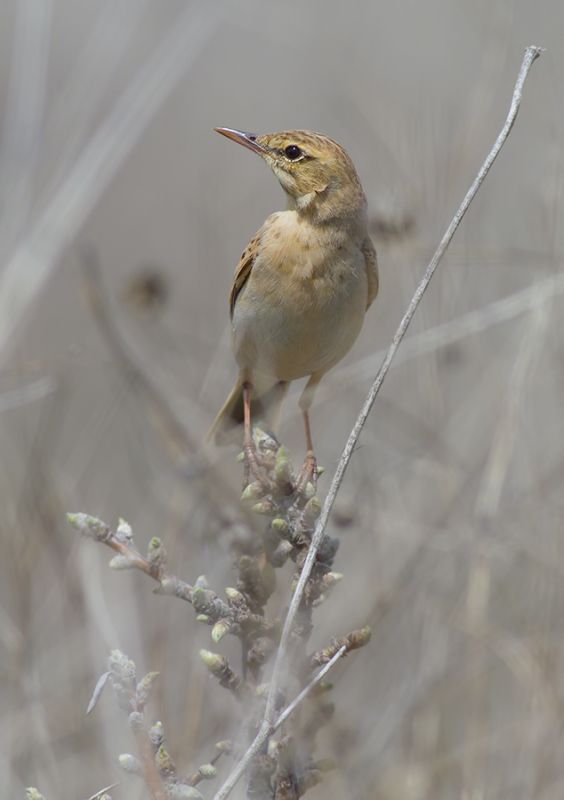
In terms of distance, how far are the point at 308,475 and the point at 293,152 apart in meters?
1.17

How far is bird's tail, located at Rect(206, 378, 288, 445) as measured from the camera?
13.8 feet

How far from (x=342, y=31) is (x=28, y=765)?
549 centimetres

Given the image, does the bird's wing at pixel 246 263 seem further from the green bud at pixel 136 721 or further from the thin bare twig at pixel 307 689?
the green bud at pixel 136 721

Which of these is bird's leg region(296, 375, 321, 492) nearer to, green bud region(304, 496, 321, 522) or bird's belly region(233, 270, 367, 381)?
bird's belly region(233, 270, 367, 381)

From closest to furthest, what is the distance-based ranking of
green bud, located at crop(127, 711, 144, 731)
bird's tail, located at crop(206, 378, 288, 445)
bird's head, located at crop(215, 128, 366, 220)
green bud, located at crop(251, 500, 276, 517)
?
green bud, located at crop(127, 711, 144, 731) < green bud, located at crop(251, 500, 276, 517) < bird's head, located at crop(215, 128, 366, 220) < bird's tail, located at crop(206, 378, 288, 445)

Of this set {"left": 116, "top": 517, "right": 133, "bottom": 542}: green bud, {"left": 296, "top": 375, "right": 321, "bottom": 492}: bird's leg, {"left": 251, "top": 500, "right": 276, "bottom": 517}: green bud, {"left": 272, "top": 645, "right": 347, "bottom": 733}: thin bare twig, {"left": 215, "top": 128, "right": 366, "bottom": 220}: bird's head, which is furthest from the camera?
{"left": 215, "top": 128, "right": 366, "bottom": 220}: bird's head

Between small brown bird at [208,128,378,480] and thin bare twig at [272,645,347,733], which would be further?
small brown bird at [208,128,378,480]

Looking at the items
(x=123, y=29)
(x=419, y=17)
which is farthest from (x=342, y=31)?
(x=123, y=29)

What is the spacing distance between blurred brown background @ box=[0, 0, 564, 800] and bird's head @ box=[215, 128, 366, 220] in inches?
17.7

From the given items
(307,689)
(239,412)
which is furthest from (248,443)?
(307,689)

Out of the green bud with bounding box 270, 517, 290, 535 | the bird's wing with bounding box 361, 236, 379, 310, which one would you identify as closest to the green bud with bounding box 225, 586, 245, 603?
the green bud with bounding box 270, 517, 290, 535

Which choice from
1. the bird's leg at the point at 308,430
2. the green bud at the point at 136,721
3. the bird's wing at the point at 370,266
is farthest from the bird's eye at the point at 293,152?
the green bud at the point at 136,721

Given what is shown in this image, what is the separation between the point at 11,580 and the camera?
3.95m

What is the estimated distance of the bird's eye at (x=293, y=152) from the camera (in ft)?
12.6
